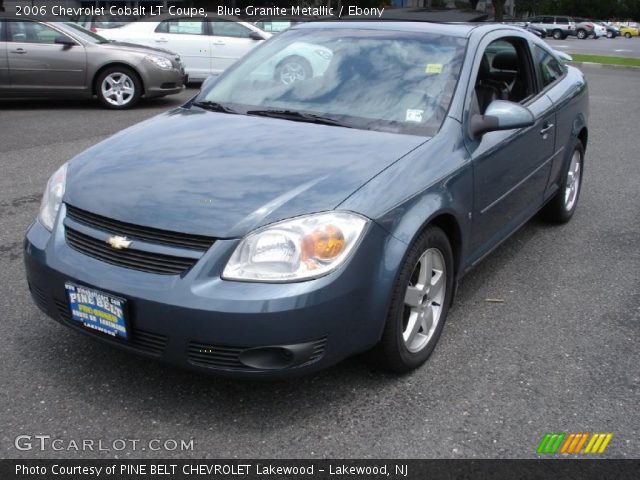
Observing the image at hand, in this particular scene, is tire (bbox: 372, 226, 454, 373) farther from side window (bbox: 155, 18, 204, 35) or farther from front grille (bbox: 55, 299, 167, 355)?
side window (bbox: 155, 18, 204, 35)

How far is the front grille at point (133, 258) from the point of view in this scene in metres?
2.70

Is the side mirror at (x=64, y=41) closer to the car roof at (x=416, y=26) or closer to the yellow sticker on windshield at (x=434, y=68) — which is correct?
the car roof at (x=416, y=26)

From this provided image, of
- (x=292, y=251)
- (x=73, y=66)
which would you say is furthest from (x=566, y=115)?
(x=73, y=66)

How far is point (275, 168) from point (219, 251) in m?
0.56

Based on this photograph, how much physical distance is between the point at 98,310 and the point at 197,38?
11.0 meters

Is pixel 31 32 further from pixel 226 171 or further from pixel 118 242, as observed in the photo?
pixel 118 242

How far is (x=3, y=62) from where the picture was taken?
34.1 ft

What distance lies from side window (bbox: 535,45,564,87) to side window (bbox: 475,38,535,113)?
0.62 ft

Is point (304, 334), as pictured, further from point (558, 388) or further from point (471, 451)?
point (558, 388)

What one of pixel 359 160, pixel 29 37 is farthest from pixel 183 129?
pixel 29 37

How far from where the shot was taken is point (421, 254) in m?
3.10

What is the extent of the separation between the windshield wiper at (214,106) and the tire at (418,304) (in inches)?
55.3

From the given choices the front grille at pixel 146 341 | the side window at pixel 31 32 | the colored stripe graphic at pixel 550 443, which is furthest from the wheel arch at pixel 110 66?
the colored stripe graphic at pixel 550 443
